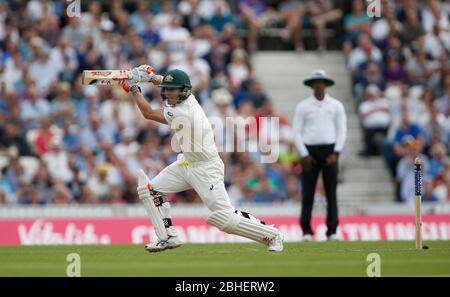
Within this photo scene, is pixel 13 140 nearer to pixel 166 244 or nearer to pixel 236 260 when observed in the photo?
pixel 166 244

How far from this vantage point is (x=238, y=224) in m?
13.5

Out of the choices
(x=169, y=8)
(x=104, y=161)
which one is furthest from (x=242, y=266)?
(x=169, y=8)

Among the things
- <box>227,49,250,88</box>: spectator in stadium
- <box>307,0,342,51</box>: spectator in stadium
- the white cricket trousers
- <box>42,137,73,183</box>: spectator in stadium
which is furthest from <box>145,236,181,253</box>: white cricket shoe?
<box>307,0,342,51</box>: spectator in stadium

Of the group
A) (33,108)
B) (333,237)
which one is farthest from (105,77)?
(33,108)

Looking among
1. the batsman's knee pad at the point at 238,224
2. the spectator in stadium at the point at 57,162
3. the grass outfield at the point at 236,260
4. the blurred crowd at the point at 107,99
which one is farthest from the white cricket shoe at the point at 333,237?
the spectator in stadium at the point at 57,162

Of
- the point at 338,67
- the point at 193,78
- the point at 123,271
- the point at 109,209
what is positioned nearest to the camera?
the point at 123,271

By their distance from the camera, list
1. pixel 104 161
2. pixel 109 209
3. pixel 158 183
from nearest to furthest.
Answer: pixel 158 183
pixel 109 209
pixel 104 161

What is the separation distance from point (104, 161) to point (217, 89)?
9.85 feet

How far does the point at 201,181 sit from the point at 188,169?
25 cm

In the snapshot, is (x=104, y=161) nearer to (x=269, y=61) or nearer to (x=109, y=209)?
(x=109, y=209)

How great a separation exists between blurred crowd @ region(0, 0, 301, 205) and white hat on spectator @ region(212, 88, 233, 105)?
37mm

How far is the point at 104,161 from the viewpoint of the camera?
853 inches

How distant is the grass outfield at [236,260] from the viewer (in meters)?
11.9

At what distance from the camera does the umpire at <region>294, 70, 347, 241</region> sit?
16766mm
